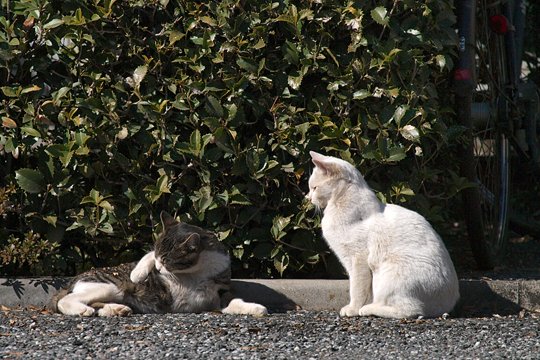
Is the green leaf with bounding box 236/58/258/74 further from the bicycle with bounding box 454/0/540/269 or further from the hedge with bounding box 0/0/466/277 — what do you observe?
the bicycle with bounding box 454/0/540/269

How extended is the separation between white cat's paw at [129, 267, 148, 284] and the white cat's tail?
526 mm

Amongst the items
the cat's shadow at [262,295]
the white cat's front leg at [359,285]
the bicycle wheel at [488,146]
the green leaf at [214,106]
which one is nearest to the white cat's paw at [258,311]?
the cat's shadow at [262,295]

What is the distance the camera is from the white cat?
533 centimetres

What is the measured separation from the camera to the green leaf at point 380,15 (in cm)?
575

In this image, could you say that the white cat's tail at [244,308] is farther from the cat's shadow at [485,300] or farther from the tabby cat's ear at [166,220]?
the cat's shadow at [485,300]

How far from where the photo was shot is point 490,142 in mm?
7449

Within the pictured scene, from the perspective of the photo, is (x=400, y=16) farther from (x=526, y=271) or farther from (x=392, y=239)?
(x=526, y=271)

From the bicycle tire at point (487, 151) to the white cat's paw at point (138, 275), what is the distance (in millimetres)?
2372

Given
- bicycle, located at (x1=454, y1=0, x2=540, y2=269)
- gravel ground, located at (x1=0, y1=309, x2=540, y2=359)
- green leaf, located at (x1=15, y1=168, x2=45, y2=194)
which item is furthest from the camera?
bicycle, located at (x1=454, y1=0, x2=540, y2=269)

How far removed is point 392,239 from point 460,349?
36.4 inches

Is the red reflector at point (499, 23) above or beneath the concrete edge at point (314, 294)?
above

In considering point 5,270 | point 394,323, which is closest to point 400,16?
point 394,323

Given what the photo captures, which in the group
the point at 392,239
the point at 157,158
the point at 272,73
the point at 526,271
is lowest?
the point at 526,271

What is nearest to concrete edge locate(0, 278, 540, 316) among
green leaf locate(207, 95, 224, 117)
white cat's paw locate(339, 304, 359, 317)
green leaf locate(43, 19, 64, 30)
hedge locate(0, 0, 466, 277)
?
hedge locate(0, 0, 466, 277)
